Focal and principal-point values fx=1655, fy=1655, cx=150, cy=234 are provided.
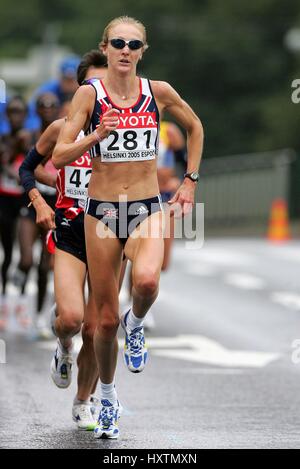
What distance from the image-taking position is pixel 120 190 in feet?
29.4

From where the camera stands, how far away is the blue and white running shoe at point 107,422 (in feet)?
29.6

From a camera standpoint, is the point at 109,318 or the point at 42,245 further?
the point at 42,245

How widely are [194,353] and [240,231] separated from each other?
71.2 ft

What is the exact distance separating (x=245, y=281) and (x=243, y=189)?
47.4ft

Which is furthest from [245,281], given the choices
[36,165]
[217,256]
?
[36,165]

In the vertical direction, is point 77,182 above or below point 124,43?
below

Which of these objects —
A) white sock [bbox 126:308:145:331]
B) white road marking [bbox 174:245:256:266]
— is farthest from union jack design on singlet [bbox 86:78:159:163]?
white road marking [bbox 174:245:256:266]

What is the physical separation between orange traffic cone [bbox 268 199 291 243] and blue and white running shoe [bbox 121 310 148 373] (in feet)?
75.2

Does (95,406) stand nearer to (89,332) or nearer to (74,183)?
(89,332)

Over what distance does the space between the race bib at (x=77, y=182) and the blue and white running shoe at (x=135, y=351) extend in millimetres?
1089

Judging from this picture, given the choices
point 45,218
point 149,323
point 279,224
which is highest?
point 45,218

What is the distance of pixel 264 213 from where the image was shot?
3575 cm

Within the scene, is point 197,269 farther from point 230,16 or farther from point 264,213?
point 230,16

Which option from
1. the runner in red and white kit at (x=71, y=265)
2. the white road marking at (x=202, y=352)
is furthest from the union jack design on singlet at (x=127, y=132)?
the white road marking at (x=202, y=352)
